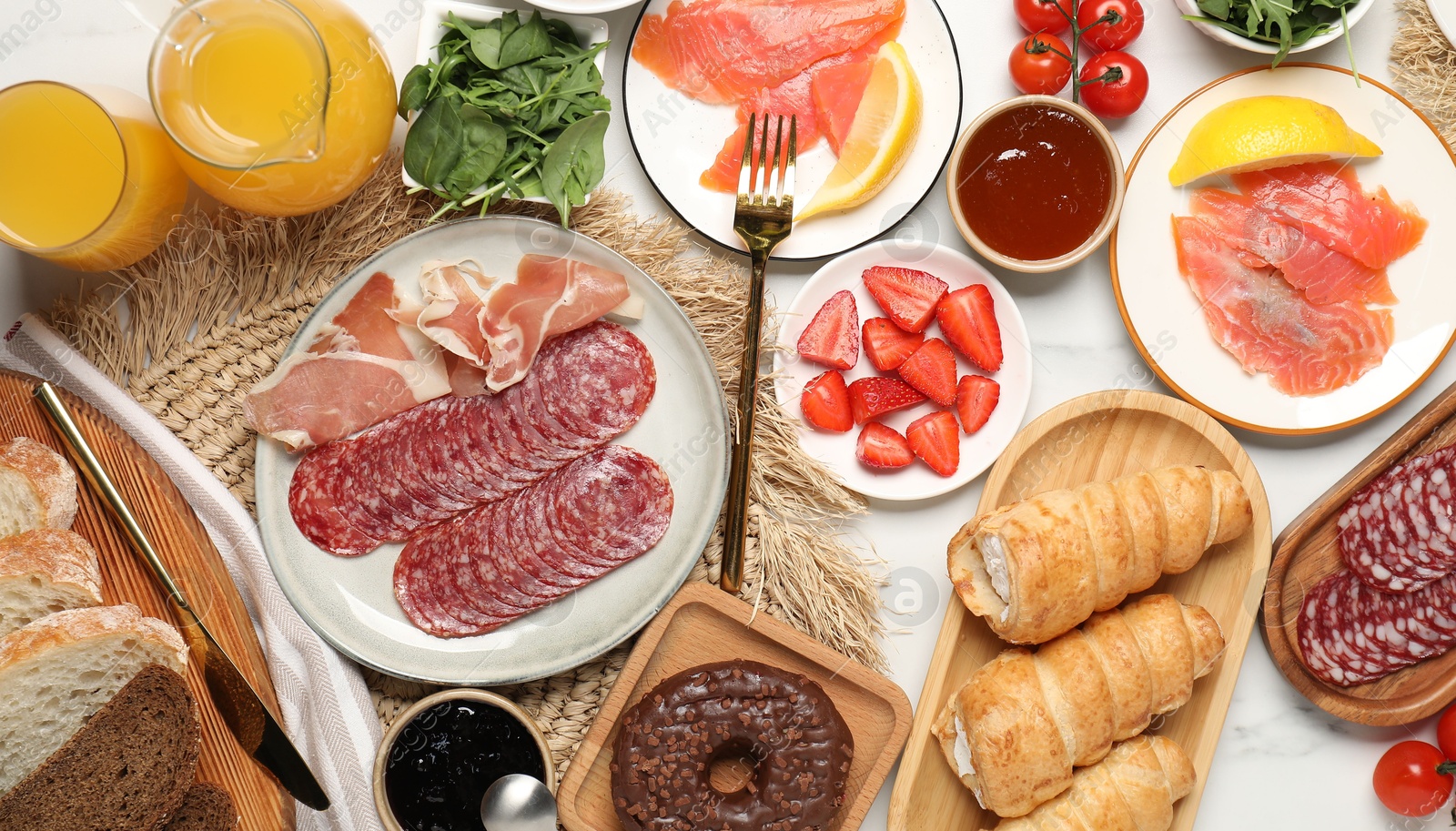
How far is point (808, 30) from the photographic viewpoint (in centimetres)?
237

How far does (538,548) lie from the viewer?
89.4 inches

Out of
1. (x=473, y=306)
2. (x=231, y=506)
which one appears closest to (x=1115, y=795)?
(x=473, y=306)

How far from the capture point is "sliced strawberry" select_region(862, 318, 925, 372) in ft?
7.73

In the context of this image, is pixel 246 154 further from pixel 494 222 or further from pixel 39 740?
pixel 39 740

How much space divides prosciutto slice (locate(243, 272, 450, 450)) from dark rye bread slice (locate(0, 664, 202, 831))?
62cm

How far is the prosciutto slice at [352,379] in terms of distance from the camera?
2209 mm

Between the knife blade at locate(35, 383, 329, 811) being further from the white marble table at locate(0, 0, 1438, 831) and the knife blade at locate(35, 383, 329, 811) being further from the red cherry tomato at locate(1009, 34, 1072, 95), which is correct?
the red cherry tomato at locate(1009, 34, 1072, 95)

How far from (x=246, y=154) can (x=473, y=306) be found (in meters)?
0.59

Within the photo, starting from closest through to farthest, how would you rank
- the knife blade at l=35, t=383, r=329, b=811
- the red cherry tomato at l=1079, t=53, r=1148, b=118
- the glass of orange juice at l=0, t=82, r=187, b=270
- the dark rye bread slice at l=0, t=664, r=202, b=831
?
the dark rye bread slice at l=0, t=664, r=202, b=831 < the glass of orange juice at l=0, t=82, r=187, b=270 < the knife blade at l=35, t=383, r=329, b=811 < the red cherry tomato at l=1079, t=53, r=1148, b=118

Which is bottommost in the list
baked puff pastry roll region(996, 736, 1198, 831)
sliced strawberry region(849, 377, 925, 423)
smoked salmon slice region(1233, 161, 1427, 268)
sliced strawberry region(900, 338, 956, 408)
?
baked puff pastry roll region(996, 736, 1198, 831)

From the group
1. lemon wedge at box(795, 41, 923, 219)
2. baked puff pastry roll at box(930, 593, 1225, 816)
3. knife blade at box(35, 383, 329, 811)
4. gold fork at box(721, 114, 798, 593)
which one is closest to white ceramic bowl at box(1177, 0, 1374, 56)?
lemon wedge at box(795, 41, 923, 219)

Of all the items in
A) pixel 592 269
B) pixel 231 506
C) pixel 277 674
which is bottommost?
pixel 277 674

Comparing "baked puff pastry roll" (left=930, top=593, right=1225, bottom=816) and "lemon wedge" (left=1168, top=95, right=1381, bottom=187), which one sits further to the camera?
"lemon wedge" (left=1168, top=95, right=1381, bottom=187)

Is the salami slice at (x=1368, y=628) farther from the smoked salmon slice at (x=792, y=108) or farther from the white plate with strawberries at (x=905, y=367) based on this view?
the smoked salmon slice at (x=792, y=108)
